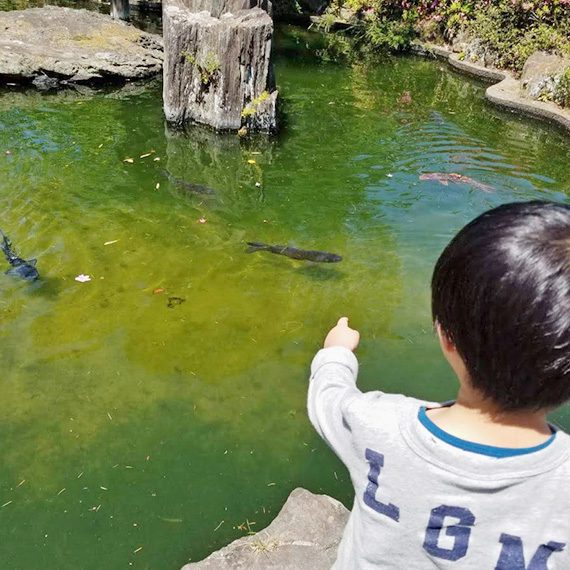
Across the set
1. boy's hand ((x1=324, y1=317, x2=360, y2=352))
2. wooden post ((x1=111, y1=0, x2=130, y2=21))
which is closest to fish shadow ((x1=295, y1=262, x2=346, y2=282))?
boy's hand ((x1=324, y1=317, x2=360, y2=352))

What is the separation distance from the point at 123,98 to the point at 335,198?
458cm

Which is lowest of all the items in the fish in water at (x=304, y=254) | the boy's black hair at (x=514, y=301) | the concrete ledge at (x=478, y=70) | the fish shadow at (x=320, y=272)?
the fish shadow at (x=320, y=272)

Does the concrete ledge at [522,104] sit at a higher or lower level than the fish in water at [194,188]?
higher

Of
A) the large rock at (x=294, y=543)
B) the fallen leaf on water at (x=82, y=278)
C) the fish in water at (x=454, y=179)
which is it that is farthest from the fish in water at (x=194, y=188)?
Answer: the large rock at (x=294, y=543)

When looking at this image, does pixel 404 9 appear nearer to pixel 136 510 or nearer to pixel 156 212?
pixel 156 212

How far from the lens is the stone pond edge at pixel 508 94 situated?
9500mm

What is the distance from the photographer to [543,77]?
10070mm

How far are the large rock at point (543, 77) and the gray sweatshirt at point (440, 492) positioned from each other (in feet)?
33.8

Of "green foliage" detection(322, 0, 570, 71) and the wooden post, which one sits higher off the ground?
"green foliage" detection(322, 0, 570, 71)

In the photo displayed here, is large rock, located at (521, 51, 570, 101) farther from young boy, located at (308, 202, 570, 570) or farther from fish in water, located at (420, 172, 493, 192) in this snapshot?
young boy, located at (308, 202, 570, 570)

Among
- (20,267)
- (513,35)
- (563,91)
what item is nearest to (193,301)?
(20,267)

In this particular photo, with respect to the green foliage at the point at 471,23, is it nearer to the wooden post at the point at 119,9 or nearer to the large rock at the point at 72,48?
the wooden post at the point at 119,9

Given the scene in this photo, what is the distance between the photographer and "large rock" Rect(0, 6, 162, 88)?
31.1 ft

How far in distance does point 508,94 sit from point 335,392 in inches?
415
